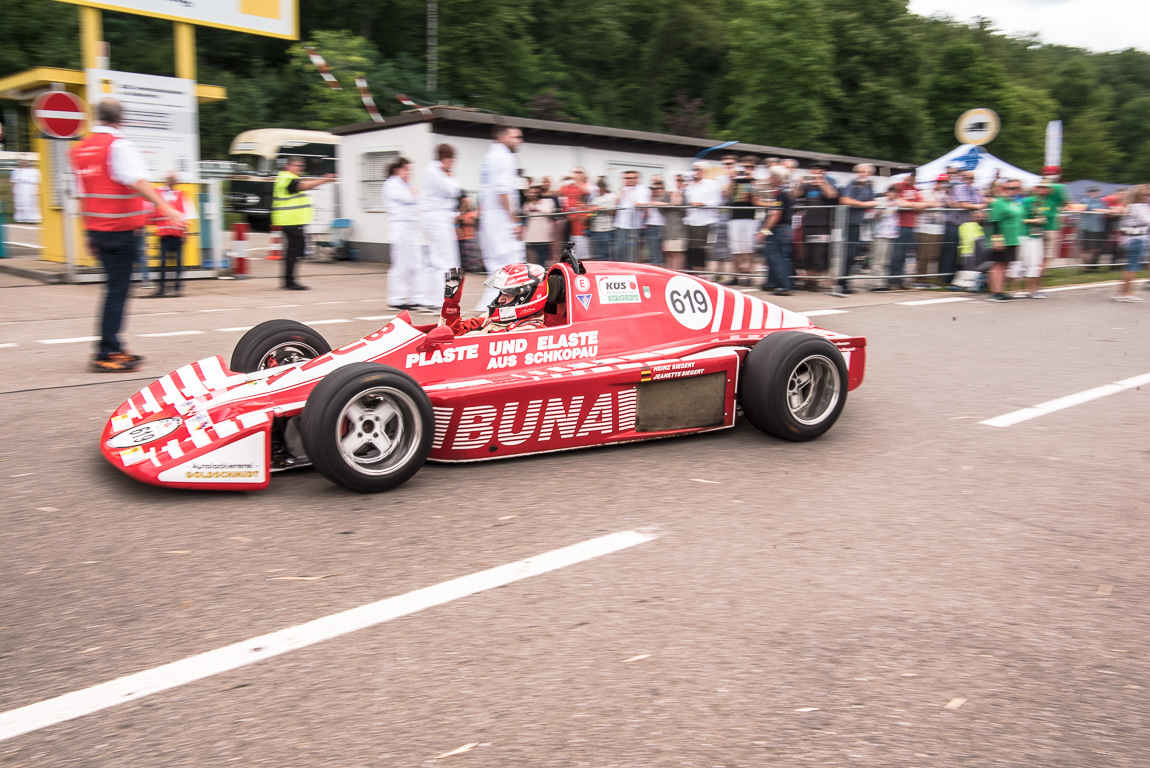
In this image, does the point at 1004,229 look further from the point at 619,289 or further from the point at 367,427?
the point at 367,427

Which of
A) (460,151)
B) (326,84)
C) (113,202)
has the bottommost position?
(113,202)

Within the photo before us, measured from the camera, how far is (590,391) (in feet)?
16.9

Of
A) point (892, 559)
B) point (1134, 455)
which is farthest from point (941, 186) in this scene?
point (892, 559)

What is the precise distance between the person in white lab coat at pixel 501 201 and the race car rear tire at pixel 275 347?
4.91 metres

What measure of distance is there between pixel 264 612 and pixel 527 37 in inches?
1660

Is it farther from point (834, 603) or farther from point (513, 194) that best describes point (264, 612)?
point (513, 194)

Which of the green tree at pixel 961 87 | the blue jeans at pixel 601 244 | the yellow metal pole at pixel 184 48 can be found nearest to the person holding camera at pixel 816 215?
the blue jeans at pixel 601 244

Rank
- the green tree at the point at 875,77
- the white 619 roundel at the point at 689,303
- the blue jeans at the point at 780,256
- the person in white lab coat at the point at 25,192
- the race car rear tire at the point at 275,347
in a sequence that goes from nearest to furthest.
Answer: the race car rear tire at the point at 275,347
the white 619 roundel at the point at 689,303
the blue jeans at the point at 780,256
the person in white lab coat at the point at 25,192
the green tree at the point at 875,77

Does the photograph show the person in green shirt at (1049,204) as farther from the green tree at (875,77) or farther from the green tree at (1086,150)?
the green tree at (1086,150)

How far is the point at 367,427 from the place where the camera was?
4.54 metres

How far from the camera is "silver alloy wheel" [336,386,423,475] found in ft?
14.6

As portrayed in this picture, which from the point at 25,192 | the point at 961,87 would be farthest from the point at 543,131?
the point at 961,87

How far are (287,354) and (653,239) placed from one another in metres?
9.25

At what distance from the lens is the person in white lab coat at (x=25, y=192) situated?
84.9ft
